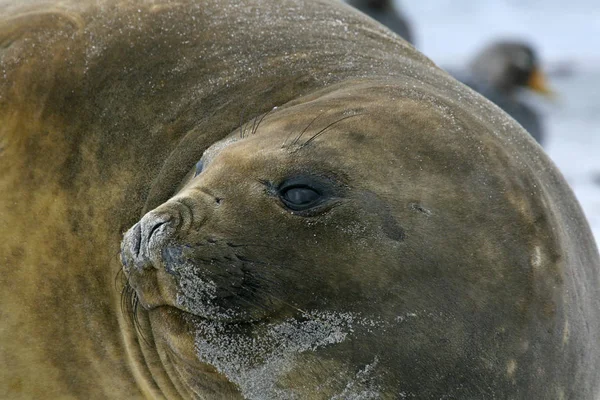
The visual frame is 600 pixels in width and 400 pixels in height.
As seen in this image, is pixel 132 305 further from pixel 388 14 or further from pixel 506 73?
pixel 388 14

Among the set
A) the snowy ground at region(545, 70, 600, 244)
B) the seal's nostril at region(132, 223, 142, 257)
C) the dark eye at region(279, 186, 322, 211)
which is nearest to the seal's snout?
the seal's nostril at region(132, 223, 142, 257)

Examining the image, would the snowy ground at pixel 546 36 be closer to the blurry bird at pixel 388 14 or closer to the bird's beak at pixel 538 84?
the bird's beak at pixel 538 84

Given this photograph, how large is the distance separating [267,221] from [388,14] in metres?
11.8

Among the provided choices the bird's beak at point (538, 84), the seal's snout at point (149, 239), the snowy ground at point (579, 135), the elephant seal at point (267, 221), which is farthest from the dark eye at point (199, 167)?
the bird's beak at point (538, 84)

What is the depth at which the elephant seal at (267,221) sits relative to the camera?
2846 mm

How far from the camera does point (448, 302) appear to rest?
2863 millimetres

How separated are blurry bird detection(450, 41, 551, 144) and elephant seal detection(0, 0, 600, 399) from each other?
366 inches

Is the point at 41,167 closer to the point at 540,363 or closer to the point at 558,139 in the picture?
the point at 540,363

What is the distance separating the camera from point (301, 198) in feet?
9.46

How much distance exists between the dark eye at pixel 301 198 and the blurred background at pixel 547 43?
333 inches

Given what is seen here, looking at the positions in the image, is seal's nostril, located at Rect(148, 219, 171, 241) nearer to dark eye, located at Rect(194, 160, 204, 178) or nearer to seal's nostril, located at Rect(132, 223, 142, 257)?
seal's nostril, located at Rect(132, 223, 142, 257)

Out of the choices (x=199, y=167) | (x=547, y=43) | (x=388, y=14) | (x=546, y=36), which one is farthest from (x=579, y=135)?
(x=199, y=167)

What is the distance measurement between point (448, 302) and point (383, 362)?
23cm

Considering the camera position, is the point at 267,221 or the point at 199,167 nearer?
the point at 267,221
